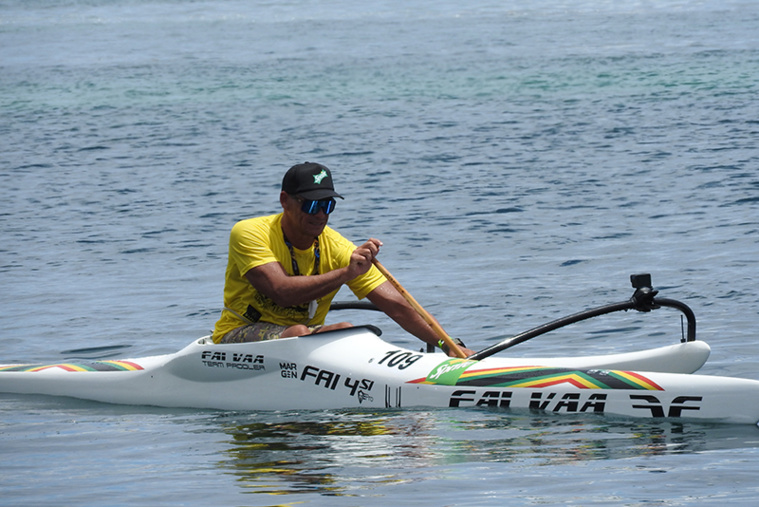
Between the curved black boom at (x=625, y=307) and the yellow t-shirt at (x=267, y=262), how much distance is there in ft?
3.06

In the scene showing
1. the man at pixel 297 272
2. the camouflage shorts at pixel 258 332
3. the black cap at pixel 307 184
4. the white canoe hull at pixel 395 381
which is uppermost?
the black cap at pixel 307 184

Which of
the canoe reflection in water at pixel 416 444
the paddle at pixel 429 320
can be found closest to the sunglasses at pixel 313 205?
the paddle at pixel 429 320

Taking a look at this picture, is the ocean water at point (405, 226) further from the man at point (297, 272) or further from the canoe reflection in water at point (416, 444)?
the man at point (297, 272)

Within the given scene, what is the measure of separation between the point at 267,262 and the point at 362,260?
2.00ft

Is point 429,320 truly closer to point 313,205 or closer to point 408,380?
point 408,380

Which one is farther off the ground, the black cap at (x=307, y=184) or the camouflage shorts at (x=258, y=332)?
the black cap at (x=307, y=184)

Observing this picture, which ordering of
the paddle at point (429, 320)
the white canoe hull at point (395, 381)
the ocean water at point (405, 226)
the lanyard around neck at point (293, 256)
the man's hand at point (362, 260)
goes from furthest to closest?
the paddle at point (429, 320) → the lanyard around neck at point (293, 256) → the man's hand at point (362, 260) → the white canoe hull at point (395, 381) → the ocean water at point (405, 226)

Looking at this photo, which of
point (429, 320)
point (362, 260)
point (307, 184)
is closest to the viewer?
point (362, 260)

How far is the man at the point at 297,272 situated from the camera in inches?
296

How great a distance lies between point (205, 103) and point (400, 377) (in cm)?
2549

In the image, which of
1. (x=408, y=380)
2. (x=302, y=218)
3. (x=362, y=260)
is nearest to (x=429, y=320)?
(x=408, y=380)

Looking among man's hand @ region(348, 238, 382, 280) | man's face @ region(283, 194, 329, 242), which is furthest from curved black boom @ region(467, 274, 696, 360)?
man's face @ region(283, 194, 329, 242)

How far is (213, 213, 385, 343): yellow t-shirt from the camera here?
7.62 m

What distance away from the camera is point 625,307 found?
27.3 feet
